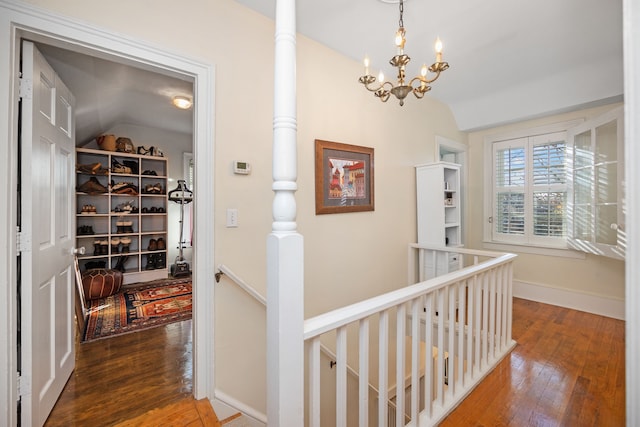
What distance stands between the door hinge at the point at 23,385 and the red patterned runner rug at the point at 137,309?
4.66ft

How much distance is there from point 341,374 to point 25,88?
6.62 feet

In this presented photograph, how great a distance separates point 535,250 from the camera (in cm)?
354

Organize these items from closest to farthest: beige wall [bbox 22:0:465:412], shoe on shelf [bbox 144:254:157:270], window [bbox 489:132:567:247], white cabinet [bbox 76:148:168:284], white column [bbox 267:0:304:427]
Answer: white column [bbox 267:0:304:427], beige wall [bbox 22:0:465:412], window [bbox 489:132:567:247], white cabinet [bbox 76:148:168:284], shoe on shelf [bbox 144:254:157:270]

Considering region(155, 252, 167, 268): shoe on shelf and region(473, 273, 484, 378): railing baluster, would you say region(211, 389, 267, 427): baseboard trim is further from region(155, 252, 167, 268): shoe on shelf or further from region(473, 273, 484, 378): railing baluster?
region(155, 252, 167, 268): shoe on shelf

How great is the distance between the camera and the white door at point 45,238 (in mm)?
1370

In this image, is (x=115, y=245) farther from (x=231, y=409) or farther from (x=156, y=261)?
(x=231, y=409)

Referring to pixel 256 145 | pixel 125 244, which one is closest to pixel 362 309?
pixel 256 145

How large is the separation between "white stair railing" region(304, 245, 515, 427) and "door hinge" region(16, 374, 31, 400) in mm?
1430

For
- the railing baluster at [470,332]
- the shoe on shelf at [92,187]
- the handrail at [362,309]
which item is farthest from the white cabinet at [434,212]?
the shoe on shelf at [92,187]

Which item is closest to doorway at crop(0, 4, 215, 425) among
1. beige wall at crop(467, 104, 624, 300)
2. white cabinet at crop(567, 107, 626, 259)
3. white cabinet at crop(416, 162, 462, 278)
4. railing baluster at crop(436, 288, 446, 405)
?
railing baluster at crop(436, 288, 446, 405)

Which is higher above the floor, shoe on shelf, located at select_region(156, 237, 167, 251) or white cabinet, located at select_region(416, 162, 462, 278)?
white cabinet, located at select_region(416, 162, 462, 278)

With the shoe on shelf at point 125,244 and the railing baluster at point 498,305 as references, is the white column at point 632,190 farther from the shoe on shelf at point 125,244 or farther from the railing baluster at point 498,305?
the shoe on shelf at point 125,244

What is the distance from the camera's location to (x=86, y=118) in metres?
3.50

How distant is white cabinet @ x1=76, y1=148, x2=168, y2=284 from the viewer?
404 cm
